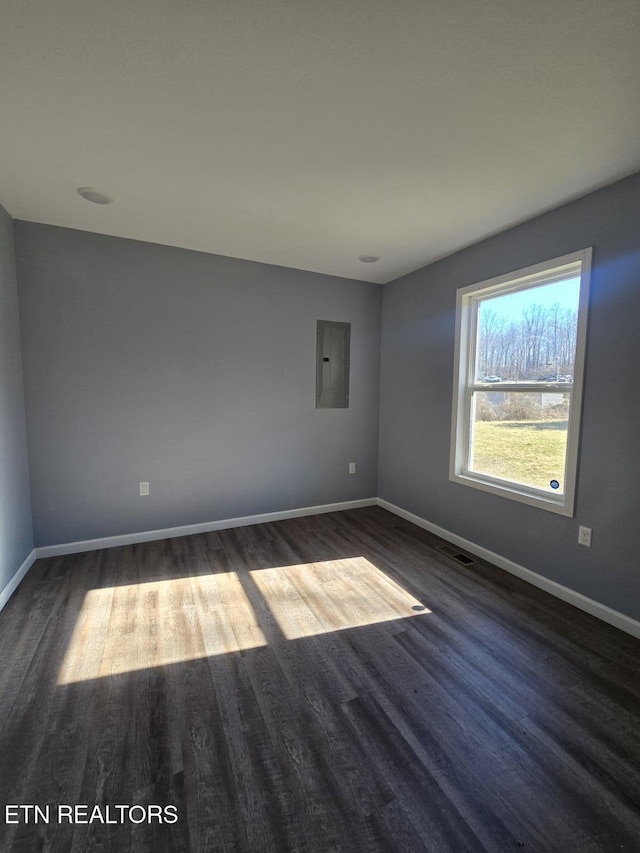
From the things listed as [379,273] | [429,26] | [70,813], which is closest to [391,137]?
[429,26]

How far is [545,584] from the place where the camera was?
2.39 m

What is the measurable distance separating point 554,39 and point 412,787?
2.51m

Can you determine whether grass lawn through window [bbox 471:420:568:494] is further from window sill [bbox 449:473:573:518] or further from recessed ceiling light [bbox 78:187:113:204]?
recessed ceiling light [bbox 78:187:113:204]

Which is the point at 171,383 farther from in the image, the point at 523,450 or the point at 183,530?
the point at 523,450

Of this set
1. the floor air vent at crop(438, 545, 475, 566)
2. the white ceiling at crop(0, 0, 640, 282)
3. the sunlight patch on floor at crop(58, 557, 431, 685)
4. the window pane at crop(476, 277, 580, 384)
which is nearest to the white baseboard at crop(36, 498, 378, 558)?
the sunlight patch on floor at crop(58, 557, 431, 685)

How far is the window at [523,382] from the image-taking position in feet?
7.38

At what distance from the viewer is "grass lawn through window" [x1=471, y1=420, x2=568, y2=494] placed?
237 centimetres

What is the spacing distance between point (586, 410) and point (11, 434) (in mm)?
3650

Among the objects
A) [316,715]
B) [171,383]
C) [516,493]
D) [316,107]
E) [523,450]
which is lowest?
[316,715]

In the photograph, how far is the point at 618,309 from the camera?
6.55ft

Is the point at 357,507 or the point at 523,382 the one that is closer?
the point at 523,382

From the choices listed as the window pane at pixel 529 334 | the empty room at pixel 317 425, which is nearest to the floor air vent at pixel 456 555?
the empty room at pixel 317 425

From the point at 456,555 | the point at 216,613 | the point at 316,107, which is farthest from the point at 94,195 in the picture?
the point at 456,555

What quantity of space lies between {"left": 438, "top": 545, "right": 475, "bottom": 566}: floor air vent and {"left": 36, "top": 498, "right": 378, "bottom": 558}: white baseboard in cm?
120
